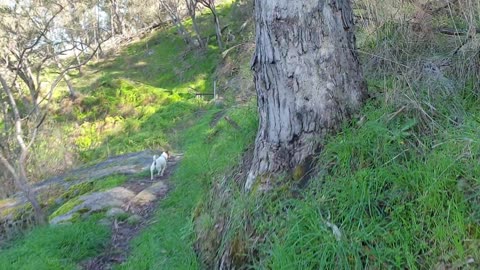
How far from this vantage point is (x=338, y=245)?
7.10 feet

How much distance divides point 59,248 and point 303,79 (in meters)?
3.16

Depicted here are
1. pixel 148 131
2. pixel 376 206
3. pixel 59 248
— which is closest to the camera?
pixel 376 206

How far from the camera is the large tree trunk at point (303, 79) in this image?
2.89 m

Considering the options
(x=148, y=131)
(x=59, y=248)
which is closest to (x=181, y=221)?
(x=59, y=248)

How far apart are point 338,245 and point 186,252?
1499 millimetres

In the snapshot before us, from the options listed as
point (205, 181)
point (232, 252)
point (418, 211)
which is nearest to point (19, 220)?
point (205, 181)

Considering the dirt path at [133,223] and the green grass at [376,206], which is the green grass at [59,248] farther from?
the green grass at [376,206]

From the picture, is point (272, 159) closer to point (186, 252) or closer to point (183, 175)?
point (186, 252)

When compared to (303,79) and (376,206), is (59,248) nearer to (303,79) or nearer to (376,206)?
(303,79)

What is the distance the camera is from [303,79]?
2.91 meters

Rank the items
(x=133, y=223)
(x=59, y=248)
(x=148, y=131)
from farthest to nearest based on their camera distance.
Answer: (x=148, y=131)
(x=133, y=223)
(x=59, y=248)

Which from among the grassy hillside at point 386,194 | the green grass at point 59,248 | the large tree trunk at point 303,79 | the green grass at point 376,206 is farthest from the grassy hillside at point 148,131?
the green grass at point 376,206

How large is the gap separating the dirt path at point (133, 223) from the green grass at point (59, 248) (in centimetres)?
12

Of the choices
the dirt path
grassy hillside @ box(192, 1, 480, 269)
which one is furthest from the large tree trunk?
the dirt path
